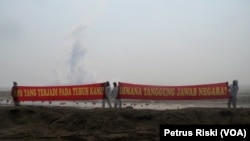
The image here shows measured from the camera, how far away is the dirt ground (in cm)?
1588

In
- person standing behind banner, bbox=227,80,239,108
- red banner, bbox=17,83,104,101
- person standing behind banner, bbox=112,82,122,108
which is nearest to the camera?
person standing behind banner, bbox=227,80,239,108

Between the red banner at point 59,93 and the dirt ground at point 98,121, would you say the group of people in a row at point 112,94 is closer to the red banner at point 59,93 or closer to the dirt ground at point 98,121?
the red banner at point 59,93

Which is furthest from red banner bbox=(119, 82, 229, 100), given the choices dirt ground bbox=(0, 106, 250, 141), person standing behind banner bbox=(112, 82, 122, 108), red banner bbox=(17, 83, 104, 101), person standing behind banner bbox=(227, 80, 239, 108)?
dirt ground bbox=(0, 106, 250, 141)

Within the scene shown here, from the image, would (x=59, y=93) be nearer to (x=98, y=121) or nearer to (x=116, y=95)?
(x=116, y=95)

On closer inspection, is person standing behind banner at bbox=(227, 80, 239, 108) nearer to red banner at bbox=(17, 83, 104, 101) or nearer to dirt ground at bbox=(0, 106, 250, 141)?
dirt ground at bbox=(0, 106, 250, 141)

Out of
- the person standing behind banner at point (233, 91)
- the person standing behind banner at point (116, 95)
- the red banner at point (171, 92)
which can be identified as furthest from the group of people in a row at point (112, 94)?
the person standing behind banner at point (233, 91)

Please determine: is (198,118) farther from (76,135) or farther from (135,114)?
(76,135)

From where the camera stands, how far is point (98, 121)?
17141 mm

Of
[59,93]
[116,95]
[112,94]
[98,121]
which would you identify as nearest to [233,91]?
[116,95]

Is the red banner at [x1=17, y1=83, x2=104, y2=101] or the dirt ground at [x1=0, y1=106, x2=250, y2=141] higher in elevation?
the red banner at [x1=17, y1=83, x2=104, y2=101]

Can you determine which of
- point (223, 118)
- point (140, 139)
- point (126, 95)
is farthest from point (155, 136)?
point (126, 95)

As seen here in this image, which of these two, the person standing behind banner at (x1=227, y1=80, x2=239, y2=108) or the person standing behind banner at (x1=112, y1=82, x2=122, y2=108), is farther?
the person standing behind banner at (x1=112, y1=82, x2=122, y2=108)

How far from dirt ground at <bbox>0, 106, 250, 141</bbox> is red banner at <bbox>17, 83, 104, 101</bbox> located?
3029 mm

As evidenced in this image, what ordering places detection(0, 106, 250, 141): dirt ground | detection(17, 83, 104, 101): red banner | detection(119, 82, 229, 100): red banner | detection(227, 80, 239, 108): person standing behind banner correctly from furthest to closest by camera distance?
detection(17, 83, 104, 101): red banner → detection(119, 82, 229, 100): red banner → detection(227, 80, 239, 108): person standing behind banner → detection(0, 106, 250, 141): dirt ground
